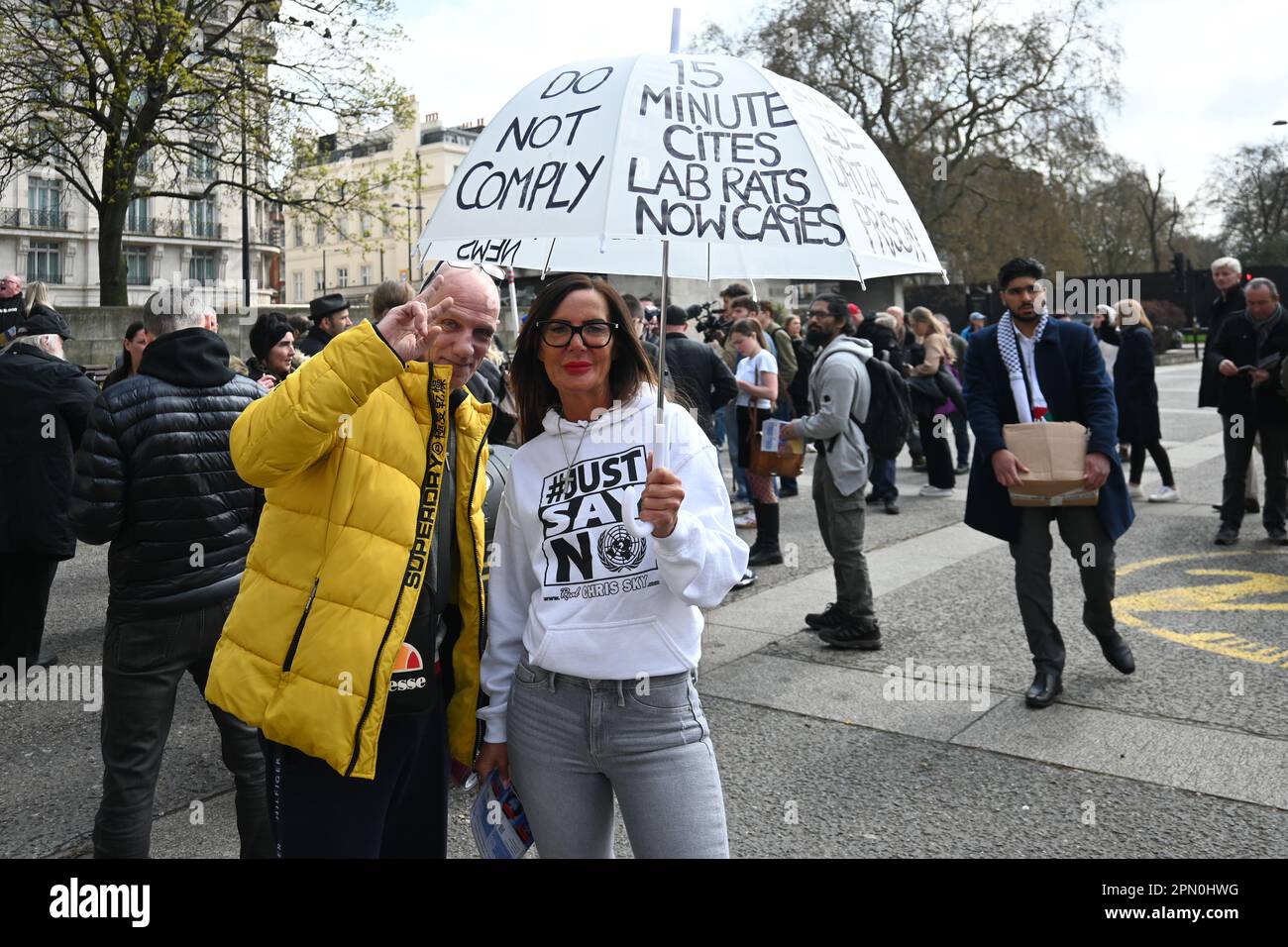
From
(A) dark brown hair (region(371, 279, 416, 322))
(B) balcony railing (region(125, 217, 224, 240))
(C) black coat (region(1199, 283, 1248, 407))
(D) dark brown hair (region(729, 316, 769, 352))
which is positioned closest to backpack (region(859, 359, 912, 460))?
(D) dark brown hair (region(729, 316, 769, 352))

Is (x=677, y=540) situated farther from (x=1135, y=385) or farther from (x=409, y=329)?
(x=1135, y=385)

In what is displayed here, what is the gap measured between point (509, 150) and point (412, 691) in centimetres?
138

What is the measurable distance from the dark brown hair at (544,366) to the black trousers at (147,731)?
4.80ft

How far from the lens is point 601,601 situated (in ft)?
7.84

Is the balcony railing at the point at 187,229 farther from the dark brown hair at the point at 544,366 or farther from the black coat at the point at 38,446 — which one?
the dark brown hair at the point at 544,366

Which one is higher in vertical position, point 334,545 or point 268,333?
point 268,333

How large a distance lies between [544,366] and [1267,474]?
818 centimetres

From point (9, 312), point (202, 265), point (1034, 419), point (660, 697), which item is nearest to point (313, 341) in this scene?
point (9, 312)

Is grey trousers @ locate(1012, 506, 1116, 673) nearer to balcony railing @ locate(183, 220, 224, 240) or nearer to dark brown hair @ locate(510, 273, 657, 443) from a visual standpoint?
dark brown hair @ locate(510, 273, 657, 443)

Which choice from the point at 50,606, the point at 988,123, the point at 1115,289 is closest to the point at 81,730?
the point at 50,606

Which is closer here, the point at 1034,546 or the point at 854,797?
the point at 854,797

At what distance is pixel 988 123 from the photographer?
4034 cm

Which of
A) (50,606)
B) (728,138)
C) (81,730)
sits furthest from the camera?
(50,606)

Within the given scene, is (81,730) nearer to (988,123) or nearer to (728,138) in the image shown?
(728,138)
